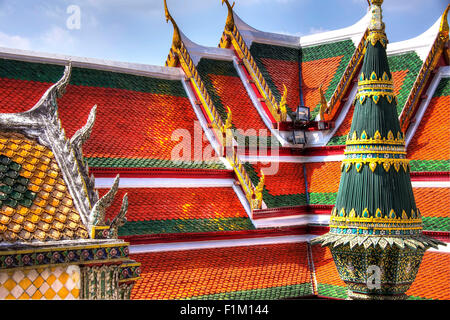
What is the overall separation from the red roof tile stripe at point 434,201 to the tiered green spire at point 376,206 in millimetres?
5569

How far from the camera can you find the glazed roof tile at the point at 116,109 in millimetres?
14961

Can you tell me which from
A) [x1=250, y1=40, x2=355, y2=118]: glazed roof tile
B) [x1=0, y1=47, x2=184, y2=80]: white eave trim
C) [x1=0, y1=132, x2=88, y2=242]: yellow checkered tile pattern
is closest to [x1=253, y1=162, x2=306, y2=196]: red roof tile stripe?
[x1=250, y1=40, x2=355, y2=118]: glazed roof tile

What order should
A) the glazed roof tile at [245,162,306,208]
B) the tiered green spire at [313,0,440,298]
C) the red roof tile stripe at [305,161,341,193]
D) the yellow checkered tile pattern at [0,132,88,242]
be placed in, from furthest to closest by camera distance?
the red roof tile stripe at [305,161,341,193] < the glazed roof tile at [245,162,306,208] < the tiered green spire at [313,0,440,298] < the yellow checkered tile pattern at [0,132,88,242]

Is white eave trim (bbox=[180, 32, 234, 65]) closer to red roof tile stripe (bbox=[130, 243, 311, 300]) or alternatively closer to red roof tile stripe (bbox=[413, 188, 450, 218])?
red roof tile stripe (bbox=[130, 243, 311, 300])

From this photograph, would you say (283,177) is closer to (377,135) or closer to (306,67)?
(306,67)

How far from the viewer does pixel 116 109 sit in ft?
53.8

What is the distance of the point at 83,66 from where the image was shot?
54.9 ft

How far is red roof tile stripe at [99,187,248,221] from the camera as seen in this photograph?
1427 centimetres

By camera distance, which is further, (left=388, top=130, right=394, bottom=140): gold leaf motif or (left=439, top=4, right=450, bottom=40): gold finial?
(left=439, top=4, right=450, bottom=40): gold finial

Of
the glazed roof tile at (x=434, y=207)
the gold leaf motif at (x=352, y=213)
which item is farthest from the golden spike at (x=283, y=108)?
the gold leaf motif at (x=352, y=213)

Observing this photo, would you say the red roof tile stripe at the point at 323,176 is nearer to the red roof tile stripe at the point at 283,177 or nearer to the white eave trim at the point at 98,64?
the red roof tile stripe at the point at 283,177

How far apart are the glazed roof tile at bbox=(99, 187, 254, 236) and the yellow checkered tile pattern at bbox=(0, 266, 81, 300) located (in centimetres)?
720

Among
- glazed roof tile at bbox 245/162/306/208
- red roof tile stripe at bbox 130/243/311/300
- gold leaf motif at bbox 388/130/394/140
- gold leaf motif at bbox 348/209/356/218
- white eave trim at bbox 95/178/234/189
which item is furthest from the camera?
glazed roof tile at bbox 245/162/306/208

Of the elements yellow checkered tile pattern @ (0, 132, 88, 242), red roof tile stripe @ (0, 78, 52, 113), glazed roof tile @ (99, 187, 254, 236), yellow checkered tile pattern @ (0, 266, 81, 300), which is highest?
red roof tile stripe @ (0, 78, 52, 113)
